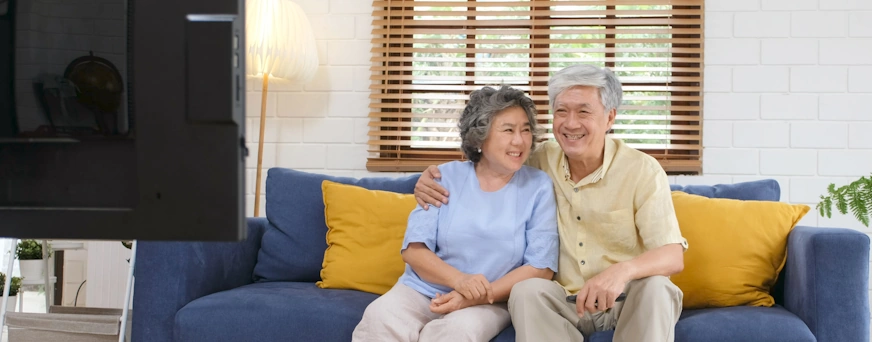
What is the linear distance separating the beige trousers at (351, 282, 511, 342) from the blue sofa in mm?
77

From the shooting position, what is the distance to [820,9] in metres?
3.23

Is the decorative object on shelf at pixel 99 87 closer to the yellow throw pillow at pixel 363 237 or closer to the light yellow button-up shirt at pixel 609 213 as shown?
the light yellow button-up shirt at pixel 609 213

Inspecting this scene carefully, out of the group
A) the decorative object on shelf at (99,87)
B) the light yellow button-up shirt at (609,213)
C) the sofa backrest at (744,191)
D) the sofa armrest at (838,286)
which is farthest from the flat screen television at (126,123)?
the sofa backrest at (744,191)

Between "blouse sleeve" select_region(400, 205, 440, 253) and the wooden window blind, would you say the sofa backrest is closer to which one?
the wooden window blind

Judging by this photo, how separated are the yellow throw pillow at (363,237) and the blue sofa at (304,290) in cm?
9

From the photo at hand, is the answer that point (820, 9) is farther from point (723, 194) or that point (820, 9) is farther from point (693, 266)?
point (693, 266)

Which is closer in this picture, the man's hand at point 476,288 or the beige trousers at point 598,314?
the beige trousers at point 598,314

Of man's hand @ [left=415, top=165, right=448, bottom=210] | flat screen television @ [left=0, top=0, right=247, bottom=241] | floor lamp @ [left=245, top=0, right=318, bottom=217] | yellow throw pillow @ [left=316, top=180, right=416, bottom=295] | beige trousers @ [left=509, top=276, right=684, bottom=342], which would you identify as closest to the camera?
flat screen television @ [left=0, top=0, right=247, bottom=241]

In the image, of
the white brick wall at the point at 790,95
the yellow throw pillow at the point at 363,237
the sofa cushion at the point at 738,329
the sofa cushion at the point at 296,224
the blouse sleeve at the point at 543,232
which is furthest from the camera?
the white brick wall at the point at 790,95

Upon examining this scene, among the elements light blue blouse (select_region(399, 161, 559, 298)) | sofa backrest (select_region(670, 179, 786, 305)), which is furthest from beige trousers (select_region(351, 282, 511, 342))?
sofa backrest (select_region(670, 179, 786, 305))

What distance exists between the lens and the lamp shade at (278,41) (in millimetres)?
3068

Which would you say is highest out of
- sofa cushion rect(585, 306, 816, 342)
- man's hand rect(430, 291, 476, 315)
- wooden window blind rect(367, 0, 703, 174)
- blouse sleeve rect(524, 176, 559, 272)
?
wooden window blind rect(367, 0, 703, 174)

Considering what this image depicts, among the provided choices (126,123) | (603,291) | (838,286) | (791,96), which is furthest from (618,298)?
(791,96)

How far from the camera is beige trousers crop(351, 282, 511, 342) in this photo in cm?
198
